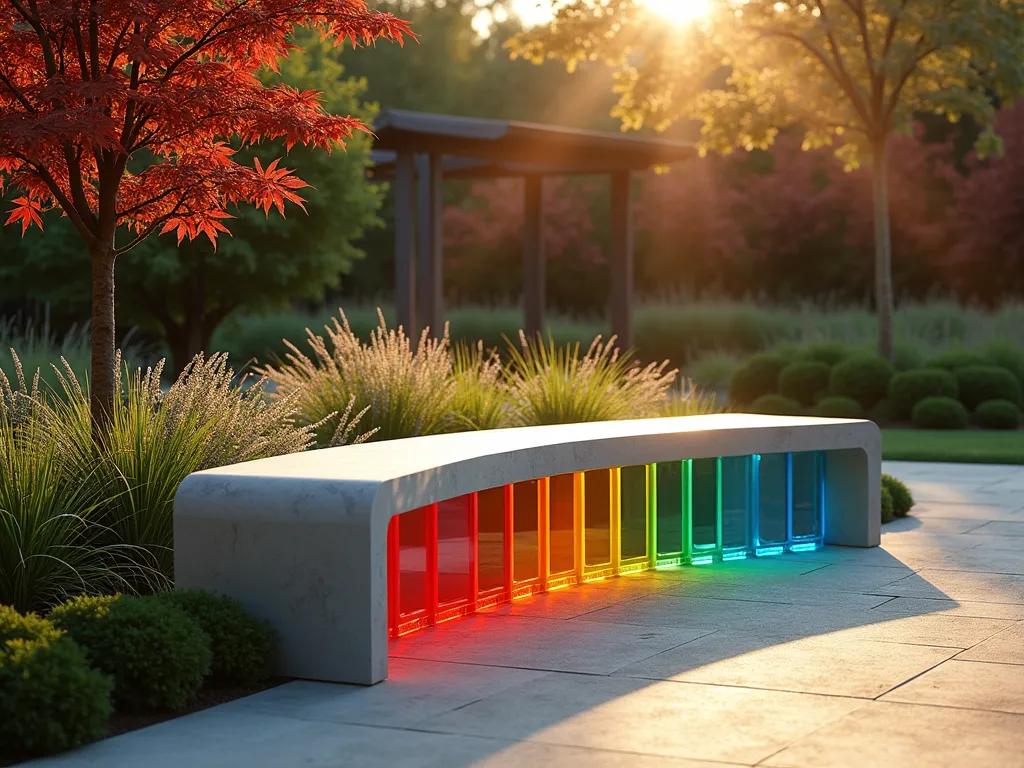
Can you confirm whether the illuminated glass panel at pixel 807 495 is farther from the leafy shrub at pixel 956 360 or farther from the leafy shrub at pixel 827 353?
the leafy shrub at pixel 827 353

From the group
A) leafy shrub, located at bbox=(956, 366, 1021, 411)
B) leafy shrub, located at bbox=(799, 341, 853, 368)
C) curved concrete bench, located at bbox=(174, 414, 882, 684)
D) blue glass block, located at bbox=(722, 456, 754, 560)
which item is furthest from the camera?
leafy shrub, located at bbox=(799, 341, 853, 368)

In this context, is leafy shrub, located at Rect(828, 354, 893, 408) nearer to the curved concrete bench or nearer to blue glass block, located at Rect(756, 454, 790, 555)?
blue glass block, located at Rect(756, 454, 790, 555)

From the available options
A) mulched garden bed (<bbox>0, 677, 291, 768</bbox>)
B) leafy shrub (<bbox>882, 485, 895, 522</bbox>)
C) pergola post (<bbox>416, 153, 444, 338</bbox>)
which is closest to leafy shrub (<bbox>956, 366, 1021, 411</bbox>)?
pergola post (<bbox>416, 153, 444, 338</bbox>)

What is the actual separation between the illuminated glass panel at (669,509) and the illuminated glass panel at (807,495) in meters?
1.00

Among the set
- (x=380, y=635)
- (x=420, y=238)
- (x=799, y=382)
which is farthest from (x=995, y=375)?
(x=380, y=635)

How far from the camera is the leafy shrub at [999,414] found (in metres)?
19.1

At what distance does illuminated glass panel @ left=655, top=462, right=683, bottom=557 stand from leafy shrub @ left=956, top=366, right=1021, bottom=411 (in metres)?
12.2

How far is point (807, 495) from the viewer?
30.6 ft

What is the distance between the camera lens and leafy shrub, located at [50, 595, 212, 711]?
5180 mm

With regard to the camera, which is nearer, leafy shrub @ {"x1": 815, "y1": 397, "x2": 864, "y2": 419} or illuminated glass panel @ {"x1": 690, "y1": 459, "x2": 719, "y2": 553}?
illuminated glass panel @ {"x1": 690, "y1": 459, "x2": 719, "y2": 553}

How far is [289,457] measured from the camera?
22.2 feet

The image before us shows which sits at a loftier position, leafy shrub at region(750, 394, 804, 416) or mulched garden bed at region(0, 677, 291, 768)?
mulched garden bed at region(0, 677, 291, 768)

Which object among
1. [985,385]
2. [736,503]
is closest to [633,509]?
[736,503]

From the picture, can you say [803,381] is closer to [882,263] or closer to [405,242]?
[882,263]
